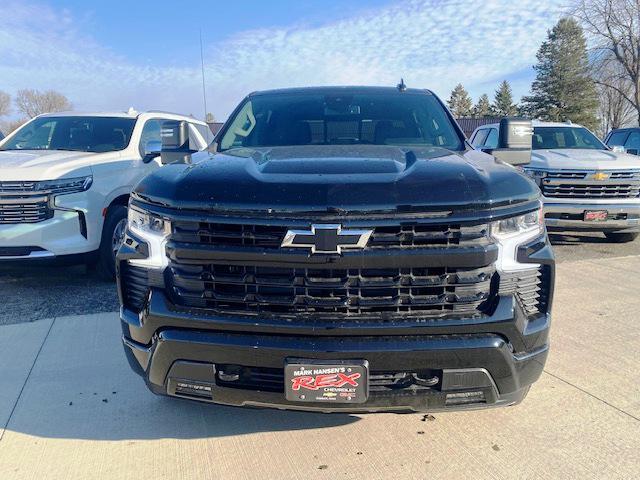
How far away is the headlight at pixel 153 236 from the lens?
241 cm

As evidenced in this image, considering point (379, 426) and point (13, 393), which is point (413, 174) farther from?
point (13, 393)

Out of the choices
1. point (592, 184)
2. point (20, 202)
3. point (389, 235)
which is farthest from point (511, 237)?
point (592, 184)

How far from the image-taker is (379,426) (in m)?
2.93

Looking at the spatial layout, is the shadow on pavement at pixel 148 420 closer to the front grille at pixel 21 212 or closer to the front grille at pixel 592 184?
the front grille at pixel 21 212

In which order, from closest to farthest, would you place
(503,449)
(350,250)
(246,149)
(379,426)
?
(350,250) < (503,449) < (379,426) < (246,149)

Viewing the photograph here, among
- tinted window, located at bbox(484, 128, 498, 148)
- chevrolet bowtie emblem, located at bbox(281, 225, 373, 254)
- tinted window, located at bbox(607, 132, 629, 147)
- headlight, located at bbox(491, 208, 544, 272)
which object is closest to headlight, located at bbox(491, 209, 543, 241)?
headlight, located at bbox(491, 208, 544, 272)

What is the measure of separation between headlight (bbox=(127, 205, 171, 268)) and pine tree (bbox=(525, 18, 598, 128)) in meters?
52.6

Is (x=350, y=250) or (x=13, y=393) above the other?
(x=350, y=250)

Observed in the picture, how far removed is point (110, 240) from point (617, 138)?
1279cm

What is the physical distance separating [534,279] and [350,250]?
869 millimetres

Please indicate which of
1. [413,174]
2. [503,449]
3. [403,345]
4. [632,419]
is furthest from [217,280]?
[632,419]

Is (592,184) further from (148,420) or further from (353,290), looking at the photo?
(148,420)

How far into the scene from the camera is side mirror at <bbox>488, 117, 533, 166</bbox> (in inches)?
136

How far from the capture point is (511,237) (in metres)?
2.33
